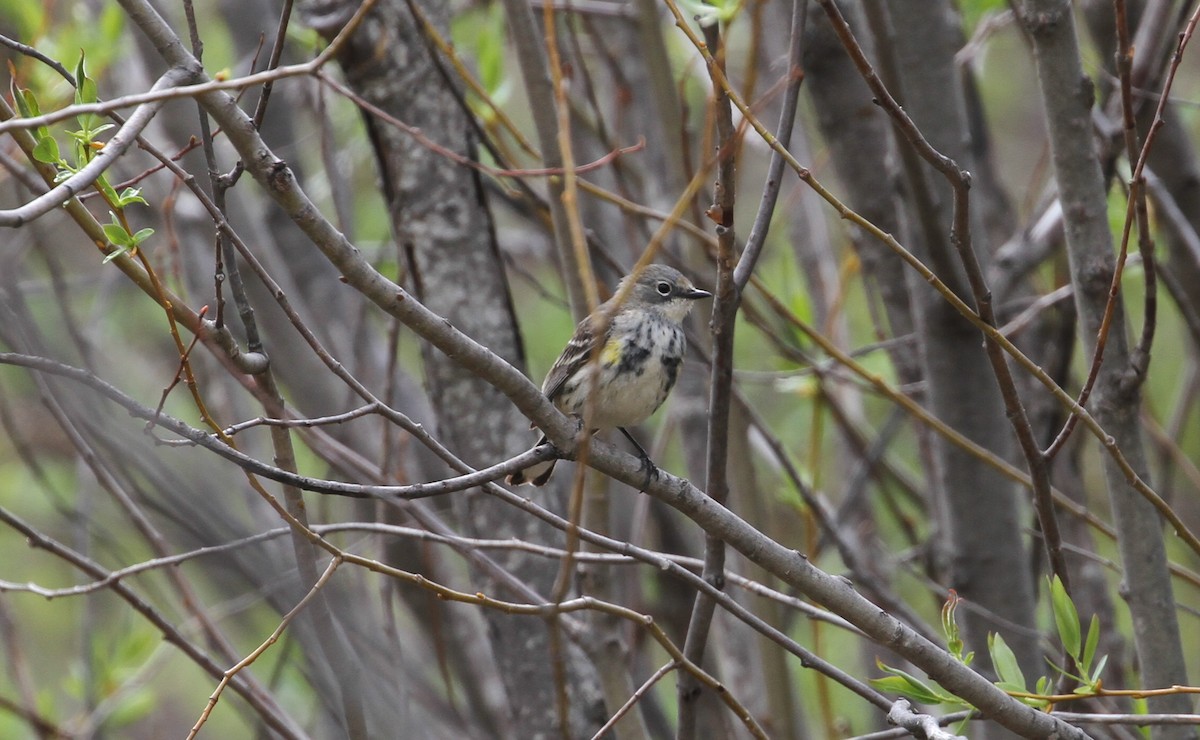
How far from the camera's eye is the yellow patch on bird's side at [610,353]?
14.5 feet

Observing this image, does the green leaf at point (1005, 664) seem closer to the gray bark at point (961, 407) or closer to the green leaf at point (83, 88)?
the gray bark at point (961, 407)

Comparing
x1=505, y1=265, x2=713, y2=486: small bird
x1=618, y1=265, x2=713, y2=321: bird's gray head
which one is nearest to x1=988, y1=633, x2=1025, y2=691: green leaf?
x1=505, y1=265, x2=713, y2=486: small bird

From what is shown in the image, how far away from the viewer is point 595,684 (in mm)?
4766

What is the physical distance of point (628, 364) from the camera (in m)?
4.41

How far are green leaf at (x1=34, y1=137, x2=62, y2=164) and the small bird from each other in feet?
6.20

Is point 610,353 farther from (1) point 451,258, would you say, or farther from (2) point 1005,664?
(2) point 1005,664

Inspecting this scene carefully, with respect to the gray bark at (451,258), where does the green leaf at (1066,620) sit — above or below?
below

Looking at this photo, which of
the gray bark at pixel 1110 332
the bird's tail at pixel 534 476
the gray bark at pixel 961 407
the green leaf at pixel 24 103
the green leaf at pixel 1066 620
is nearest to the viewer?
the green leaf at pixel 24 103

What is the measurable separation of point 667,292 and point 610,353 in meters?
0.55

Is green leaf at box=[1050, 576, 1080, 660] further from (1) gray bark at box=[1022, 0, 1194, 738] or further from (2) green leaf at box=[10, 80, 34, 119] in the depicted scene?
(2) green leaf at box=[10, 80, 34, 119]

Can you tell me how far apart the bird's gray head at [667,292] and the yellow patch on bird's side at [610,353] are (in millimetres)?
337

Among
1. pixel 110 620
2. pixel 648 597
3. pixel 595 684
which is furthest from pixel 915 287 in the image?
pixel 110 620

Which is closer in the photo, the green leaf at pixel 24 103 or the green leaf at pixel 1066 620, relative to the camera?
the green leaf at pixel 24 103

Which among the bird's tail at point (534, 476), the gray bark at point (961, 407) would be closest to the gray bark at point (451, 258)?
the bird's tail at point (534, 476)
